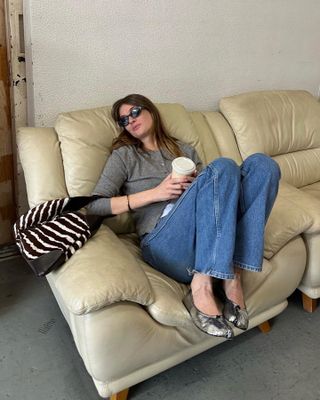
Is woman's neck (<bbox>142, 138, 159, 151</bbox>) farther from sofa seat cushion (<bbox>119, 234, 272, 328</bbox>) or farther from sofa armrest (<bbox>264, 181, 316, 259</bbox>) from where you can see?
sofa armrest (<bbox>264, 181, 316, 259</bbox>)

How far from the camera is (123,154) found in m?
1.63

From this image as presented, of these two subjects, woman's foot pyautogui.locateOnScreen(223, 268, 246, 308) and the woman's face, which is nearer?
woman's foot pyautogui.locateOnScreen(223, 268, 246, 308)

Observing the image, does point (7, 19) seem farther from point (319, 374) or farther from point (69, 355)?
point (319, 374)

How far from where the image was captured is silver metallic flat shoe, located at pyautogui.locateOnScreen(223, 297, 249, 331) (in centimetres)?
135

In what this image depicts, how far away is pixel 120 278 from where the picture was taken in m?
1.19

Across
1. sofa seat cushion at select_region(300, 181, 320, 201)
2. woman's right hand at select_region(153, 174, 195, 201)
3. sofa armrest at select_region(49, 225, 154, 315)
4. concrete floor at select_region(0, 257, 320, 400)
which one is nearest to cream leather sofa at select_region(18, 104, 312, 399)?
sofa armrest at select_region(49, 225, 154, 315)

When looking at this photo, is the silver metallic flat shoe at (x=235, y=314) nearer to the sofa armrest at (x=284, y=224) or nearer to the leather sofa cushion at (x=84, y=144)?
the sofa armrest at (x=284, y=224)

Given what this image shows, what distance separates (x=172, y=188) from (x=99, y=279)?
0.43m

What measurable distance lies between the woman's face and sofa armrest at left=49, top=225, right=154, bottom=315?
523 millimetres

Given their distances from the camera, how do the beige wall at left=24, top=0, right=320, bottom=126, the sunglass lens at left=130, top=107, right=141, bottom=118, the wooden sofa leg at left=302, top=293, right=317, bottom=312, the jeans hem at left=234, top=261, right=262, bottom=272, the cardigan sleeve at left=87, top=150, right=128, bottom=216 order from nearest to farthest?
the jeans hem at left=234, top=261, right=262, bottom=272 < the cardigan sleeve at left=87, top=150, right=128, bottom=216 < the sunglass lens at left=130, top=107, right=141, bottom=118 < the beige wall at left=24, top=0, right=320, bottom=126 < the wooden sofa leg at left=302, top=293, right=317, bottom=312

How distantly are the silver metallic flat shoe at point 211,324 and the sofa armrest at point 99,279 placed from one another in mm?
162

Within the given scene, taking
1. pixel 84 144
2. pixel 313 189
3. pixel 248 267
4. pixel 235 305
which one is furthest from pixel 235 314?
pixel 313 189

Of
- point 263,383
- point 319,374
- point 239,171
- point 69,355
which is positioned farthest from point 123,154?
point 319,374

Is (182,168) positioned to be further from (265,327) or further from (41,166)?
(265,327)
